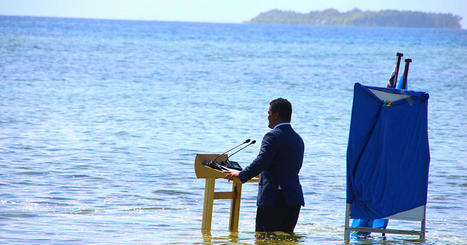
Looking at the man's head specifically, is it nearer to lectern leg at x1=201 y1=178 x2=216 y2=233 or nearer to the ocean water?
lectern leg at x1=201 y1=178 x2=216 y2=233

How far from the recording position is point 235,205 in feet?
22.2

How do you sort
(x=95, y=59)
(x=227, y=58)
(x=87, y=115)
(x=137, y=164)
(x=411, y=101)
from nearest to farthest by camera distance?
(x=411, y=101), (x=137, y=164), (x=87, y=115), (x=95, y=59), (x=227, y=58)

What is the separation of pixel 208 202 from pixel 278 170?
913 millimetres

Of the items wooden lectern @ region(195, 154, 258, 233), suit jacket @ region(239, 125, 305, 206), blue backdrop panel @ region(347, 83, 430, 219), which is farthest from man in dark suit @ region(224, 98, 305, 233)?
blue backdrop panel @ region(347, 83, 430, 219)

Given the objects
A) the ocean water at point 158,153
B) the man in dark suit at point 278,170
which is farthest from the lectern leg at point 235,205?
the man in dark suit at point 278,170

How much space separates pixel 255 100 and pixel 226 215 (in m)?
16.4

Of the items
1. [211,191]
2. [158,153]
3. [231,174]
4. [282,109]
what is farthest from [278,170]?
[158,153]

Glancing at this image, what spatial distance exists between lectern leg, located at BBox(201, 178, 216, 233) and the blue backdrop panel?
1.24 m

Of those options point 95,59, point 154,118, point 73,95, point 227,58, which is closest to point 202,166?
point 154,118

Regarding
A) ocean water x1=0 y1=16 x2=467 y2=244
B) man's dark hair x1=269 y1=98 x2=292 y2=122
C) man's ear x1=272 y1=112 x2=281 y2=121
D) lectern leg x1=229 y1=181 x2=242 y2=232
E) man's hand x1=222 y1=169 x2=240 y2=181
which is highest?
man's dark hair x1=269 y1=98 x2=292 y2=122

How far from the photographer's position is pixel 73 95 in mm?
23344

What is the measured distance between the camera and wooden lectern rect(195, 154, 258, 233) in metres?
6.23

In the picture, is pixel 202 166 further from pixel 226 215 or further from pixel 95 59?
pixel 95 59

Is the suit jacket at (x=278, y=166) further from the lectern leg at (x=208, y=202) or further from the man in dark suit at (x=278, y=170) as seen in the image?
the lectern leg at (x=208, y=202)
